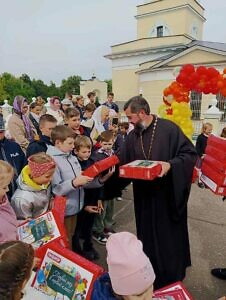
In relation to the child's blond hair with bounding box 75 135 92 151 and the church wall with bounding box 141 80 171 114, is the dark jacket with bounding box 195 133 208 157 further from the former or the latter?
the church wall with bounding box 141 80 171 114

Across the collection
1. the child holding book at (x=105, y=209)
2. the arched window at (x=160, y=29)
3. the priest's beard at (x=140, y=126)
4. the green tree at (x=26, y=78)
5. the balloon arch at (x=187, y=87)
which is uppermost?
the arched window at (x=160, y=29)

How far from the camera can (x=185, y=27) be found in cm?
2928

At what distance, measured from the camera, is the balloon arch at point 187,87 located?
6.19 metres

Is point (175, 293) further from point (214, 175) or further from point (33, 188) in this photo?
point (33, 188)

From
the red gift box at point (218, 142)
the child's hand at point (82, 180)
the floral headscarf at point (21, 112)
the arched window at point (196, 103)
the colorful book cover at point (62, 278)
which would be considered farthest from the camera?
the arched window at point (196, 103)

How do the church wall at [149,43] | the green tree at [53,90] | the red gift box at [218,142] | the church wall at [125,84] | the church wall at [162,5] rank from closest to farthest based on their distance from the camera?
the red gift box at [218,142] < the church wall at [149,43] < the church wall at [125,84] < the church wall at [162,5] < the green tree at [53,90]

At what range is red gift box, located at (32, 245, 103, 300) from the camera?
5.55 feet

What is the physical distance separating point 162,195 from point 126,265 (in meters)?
1.36

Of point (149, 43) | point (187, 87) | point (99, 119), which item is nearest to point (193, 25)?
point (149, 43)

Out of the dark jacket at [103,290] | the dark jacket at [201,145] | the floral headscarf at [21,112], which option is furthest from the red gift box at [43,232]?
the dark jacket at [201,145]

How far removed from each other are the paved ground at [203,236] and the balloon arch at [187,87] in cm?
189

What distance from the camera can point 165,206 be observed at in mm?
2750

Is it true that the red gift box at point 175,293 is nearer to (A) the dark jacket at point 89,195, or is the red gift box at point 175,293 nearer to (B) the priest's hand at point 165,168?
(B) the priest's hand at point 165,168

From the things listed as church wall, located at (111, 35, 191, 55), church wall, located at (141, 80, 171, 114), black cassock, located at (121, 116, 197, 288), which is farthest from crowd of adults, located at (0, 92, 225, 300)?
church wall, located at (111, 35, 191, 55)
